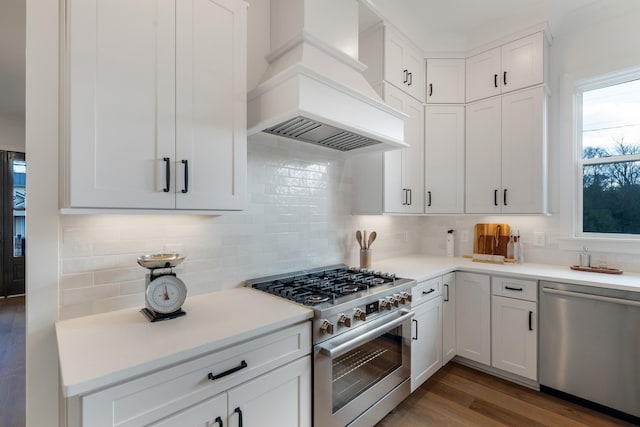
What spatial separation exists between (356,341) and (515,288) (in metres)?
1.58

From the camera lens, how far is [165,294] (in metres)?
1.35

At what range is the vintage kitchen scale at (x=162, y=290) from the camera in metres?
1.32

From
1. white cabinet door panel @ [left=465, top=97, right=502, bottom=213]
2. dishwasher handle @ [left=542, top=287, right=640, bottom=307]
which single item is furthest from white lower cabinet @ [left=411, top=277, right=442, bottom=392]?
white cabinet door panel @ [left=465, top=97, right=502, bottom=213]

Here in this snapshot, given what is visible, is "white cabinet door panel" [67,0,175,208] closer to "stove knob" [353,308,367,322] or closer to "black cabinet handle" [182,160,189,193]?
"black cabinet handle" [182,160,189,193]

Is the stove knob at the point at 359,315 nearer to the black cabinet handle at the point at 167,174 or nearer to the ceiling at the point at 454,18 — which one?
the black cabinet handle at the point at 167,174

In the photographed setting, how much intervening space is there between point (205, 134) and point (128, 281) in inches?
32.9

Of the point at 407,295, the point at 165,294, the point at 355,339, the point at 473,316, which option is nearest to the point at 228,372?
the point at 165,294

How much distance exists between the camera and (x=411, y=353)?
2166mm

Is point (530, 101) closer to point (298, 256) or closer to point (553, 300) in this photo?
point (553, 300)

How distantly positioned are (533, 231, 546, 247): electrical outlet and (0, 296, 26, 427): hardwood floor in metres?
4.31

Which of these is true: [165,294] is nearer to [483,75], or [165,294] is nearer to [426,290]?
[426,290]

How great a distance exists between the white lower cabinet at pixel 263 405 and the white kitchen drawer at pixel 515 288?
1844mm

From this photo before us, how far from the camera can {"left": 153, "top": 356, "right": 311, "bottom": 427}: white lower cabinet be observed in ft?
3.67

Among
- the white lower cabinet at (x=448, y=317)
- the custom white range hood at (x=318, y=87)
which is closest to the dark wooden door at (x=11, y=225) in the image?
the custom white range hood at (x=318, y=87)
